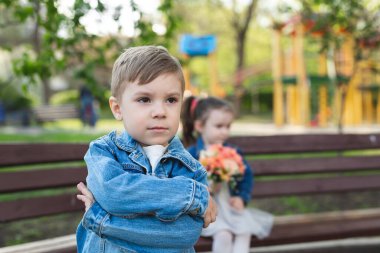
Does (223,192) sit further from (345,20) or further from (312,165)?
(345,20)

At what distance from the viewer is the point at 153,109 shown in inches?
76.1

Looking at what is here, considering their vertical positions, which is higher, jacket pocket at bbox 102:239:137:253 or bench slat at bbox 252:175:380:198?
jacket pocket at bbox 102:239:137:253

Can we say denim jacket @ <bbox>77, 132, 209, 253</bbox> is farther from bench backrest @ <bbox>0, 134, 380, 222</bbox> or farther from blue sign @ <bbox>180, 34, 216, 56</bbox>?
blue sign @ <bbox>180, 34, 216, 56</bbox>

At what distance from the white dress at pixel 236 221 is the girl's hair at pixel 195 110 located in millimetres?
516

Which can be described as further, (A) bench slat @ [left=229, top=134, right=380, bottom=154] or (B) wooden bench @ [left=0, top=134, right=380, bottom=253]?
(A) bench slat @ [left=229, top=134, right=380, bottom=154]

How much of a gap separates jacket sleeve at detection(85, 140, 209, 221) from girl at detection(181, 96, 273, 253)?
4.23 ft

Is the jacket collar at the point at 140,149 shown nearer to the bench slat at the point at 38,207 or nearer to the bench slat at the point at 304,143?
the bench slat at the point at 38,207

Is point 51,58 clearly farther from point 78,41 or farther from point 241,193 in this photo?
point 241,193

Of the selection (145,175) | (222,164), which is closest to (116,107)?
(145,175)

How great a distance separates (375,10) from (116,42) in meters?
3.18

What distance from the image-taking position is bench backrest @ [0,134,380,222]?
123 inches

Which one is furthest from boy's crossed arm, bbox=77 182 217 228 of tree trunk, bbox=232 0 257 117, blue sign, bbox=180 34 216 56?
tree trunk, bbox=232 0 257 117

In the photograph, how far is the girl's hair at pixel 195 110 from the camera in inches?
140

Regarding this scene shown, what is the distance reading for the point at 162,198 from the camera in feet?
6.10
